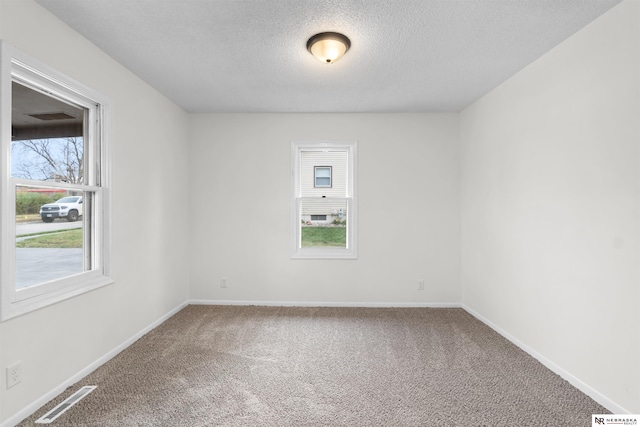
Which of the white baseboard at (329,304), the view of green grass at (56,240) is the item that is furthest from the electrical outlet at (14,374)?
the white baseboard at (329,304)

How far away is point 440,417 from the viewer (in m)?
2.04

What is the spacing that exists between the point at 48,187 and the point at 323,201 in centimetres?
293

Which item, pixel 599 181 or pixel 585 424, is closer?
pixel 585 424

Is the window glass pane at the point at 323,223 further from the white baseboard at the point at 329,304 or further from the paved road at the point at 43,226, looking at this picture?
the paved road at the point at 43,226

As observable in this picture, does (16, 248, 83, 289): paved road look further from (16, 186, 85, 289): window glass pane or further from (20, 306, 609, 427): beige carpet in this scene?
(20, 306, 609, 427): beige carpet

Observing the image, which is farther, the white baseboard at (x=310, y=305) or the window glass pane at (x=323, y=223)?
the window glass pane at (x=323, y=223)

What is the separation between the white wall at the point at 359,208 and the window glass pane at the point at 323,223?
0.81ft

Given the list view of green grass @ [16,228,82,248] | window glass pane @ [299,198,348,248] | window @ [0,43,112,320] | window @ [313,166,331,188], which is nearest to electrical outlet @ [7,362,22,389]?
window @ [0,43,112,320]

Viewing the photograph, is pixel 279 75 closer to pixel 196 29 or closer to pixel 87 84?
Result: pixel 196 29

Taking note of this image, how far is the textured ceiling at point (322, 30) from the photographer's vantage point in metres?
2.09

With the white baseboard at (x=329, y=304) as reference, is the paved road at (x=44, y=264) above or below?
above

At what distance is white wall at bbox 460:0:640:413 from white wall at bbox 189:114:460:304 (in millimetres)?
795

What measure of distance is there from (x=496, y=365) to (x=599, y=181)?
1.61 metres

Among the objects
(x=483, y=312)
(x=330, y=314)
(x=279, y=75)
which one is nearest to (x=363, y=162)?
(x=279, y=75)
